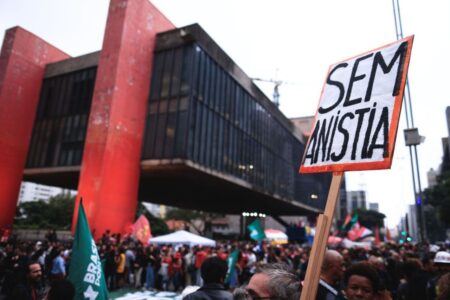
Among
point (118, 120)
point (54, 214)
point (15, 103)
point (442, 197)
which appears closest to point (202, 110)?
point (118, 120)

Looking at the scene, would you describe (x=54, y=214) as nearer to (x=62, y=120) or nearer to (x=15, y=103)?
(x=15, y=103)

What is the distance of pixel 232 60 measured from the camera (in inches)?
1061

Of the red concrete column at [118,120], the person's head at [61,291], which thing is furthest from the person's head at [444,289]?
the red concrete column at [118,120]

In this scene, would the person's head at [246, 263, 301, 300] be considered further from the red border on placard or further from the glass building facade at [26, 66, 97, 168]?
the glass building facade at [26, 66, 97, 168]

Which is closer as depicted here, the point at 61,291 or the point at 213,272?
the point at 61,291

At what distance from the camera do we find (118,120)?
68.6ft

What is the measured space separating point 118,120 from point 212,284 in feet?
61.7

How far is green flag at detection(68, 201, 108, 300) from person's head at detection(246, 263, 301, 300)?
8.71ft

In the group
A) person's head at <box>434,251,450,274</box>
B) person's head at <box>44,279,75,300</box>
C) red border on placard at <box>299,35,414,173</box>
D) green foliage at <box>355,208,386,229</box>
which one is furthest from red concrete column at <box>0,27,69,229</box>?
green foliage at <box>355,208,386,229</box>

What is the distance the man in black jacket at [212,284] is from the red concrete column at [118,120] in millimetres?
16720

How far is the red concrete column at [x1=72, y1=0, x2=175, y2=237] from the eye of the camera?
19797 mm

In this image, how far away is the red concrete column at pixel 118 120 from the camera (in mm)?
19797

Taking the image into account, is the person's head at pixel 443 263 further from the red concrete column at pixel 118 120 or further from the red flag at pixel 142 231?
the red concrete column at pixel 118 120

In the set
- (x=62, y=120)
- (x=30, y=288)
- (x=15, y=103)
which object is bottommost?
(x=30, y=288)
